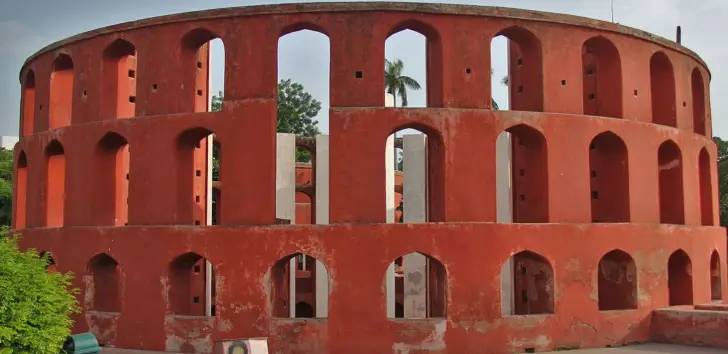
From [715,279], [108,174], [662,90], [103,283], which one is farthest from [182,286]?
[715,279]

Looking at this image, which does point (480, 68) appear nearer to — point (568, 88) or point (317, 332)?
point (568, 88)

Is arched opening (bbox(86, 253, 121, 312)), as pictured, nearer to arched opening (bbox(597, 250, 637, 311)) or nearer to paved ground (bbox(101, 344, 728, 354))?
paved ground (bbox(101, 344, 728, 354))

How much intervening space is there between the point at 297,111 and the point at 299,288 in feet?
44.9

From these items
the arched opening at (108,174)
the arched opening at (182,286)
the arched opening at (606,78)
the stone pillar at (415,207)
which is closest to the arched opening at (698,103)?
the arched opening at (606,78)

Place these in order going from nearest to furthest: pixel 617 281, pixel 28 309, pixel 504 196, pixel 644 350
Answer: pixel 28 309 < pixel 644 350 < pixel 617 281 < pixel 504 196

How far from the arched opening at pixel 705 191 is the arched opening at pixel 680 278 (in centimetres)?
215

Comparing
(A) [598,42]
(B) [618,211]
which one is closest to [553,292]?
(B) [618,211]

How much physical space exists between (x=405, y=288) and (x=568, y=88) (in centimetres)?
729

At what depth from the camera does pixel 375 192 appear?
12.0 meters

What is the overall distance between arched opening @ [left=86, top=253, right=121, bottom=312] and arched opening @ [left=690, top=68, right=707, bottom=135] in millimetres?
12997

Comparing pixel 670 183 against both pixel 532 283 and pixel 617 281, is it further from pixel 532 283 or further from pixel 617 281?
pixel 532 283

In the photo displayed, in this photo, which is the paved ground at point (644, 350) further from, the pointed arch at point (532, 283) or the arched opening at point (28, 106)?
the arched opening at point (28, 106)

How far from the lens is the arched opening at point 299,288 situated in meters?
12.8

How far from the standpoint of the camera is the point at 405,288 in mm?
18219
